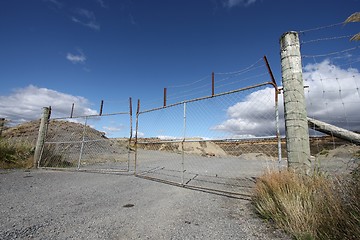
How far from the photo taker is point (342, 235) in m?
2.28

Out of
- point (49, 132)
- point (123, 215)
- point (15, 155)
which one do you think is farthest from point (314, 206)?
point (49, 132)

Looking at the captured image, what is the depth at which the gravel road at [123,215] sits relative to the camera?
2.93 m

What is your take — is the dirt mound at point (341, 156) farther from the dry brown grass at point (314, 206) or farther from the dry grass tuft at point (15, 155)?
the dry grass tuft at point (15, 155)

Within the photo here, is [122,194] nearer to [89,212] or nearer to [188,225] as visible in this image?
[89,212]

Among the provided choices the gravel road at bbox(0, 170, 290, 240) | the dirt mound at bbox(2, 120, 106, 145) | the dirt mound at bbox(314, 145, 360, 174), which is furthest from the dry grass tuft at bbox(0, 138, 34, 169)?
the dirt mound at bbox(314, 145, 360, 174)

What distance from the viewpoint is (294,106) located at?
4758mm

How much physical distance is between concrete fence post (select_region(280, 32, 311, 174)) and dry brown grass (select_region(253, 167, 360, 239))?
2.26 ft

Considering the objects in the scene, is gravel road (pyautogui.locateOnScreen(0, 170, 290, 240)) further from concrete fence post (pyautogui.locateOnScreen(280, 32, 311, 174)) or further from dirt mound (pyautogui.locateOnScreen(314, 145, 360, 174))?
concrete fence post (pyautogui.locateOnScreen(280, 32, 311, 174))

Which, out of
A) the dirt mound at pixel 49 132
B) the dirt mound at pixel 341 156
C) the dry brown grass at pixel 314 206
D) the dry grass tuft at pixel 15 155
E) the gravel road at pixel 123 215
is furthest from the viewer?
the dirt mound at pixel 49 132

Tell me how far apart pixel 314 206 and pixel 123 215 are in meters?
3.03

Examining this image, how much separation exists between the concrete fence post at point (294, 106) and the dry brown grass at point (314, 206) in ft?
2.26

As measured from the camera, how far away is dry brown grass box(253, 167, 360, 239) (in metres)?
2.35

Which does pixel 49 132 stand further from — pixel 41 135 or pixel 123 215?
pixel 123 215

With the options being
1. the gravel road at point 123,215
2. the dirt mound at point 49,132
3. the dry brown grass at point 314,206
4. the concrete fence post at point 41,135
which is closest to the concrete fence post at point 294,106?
the dry brown grass at point 314,206
